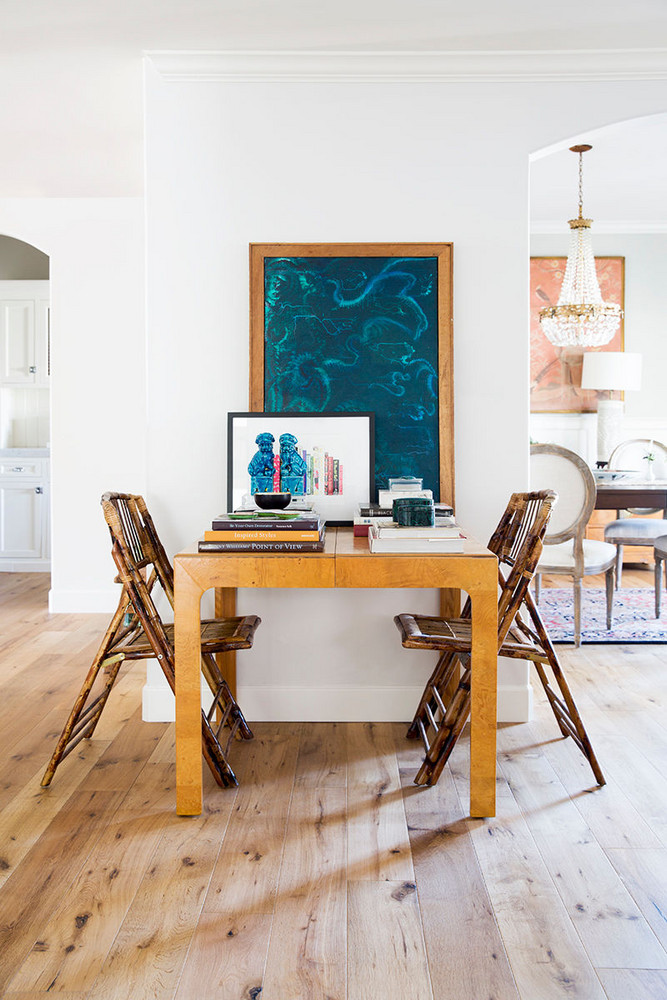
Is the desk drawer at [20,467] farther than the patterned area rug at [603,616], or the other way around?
the desk drawer at [20,467]

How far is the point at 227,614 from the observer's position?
303 centimetres

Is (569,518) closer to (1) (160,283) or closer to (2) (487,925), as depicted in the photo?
(1) (160,283)

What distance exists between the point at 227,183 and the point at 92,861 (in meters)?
2.32

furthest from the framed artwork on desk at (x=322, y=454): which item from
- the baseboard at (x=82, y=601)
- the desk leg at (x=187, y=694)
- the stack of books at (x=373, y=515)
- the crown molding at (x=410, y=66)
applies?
the baseboard at (x=82, y=601)

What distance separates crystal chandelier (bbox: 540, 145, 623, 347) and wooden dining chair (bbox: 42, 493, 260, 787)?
12.4 feet

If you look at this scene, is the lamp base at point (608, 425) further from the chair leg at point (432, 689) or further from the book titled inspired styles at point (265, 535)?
the book titled inspired styles at point (265, 535)

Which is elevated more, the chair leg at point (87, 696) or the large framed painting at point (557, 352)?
the large framed painting at point (557, 352)

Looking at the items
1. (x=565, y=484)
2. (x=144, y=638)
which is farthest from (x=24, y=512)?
(x=565, y=484)

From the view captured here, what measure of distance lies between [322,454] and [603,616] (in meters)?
2.61

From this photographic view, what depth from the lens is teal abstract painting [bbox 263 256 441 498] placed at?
3.02 m

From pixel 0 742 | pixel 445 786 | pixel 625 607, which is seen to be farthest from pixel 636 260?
pixel 0 742

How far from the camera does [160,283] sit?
3.03m

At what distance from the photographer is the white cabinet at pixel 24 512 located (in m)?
6.10

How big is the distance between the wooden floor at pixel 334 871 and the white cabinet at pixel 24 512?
3.30 meters
